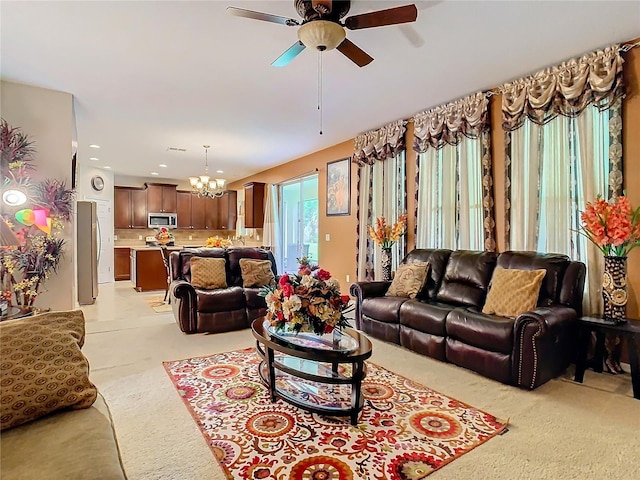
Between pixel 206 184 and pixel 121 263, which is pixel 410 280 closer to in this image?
pixel 206 184

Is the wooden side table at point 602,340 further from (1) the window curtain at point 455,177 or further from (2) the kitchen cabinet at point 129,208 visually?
(2) the kitchen cabinet at point 129,208

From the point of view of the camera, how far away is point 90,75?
357 cm

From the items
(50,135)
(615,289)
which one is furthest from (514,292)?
(50,135)

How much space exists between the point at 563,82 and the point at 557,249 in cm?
156

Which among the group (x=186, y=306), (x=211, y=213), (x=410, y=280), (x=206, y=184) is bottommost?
(x=186, y=306)

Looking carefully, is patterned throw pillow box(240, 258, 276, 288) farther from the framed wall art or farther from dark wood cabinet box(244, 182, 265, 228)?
dark wood cabinet box(244, 182, 265, 228)

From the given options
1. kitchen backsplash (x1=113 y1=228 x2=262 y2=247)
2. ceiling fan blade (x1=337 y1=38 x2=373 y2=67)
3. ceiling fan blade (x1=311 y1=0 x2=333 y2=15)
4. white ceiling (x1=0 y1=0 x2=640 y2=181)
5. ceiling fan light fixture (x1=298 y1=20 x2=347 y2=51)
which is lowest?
kitchen backsplash (x1=113 y1=228 x2=262 y2=247)

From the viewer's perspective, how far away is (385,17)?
2.20m

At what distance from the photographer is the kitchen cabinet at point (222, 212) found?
10562 millimetres

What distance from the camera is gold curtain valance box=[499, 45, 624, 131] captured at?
9.91 ft

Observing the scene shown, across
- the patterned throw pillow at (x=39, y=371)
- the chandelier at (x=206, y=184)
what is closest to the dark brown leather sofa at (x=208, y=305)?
the chandelier at (x=206, y=184)

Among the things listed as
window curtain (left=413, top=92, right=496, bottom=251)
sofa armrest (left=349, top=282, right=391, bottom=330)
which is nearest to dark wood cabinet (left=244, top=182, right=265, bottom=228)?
window curtain (left=413, top=92, right=496, bottom=251)

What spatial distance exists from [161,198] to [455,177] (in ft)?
26.4

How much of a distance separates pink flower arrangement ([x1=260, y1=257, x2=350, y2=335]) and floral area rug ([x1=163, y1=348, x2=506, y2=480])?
0.56 m
